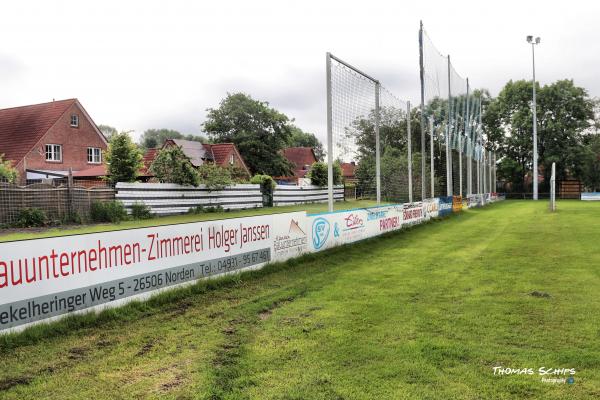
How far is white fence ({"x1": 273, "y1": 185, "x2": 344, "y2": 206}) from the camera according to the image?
2986 cm

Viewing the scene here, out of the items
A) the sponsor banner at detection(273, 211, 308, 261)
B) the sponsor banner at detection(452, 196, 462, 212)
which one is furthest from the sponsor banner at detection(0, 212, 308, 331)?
the sponsor banner at detection(452, 196, 462, 212)

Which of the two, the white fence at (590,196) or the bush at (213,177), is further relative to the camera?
the white fence at (590,196)

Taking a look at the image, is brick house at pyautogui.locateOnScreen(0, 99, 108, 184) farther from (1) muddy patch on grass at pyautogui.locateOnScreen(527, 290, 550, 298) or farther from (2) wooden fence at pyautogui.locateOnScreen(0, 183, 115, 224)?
(1) muddy patch on grass at pyautogui.locateOnScreen(527, 290, 550, 298)

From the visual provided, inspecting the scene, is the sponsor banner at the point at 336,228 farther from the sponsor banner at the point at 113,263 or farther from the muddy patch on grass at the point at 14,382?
the muddy patch on grass at the point at 14,382

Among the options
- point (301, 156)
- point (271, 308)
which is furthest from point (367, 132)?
point (301, 156)

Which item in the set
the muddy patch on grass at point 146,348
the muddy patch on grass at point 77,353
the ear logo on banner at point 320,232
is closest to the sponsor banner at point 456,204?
the ear logo on banner at point 320,232

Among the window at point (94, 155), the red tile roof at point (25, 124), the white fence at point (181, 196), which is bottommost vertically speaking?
the white fence at point (181, 196)

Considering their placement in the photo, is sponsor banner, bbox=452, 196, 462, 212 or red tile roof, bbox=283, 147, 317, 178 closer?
sponsor banner, bbox=452, 196, 462, 212

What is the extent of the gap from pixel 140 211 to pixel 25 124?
18.8m

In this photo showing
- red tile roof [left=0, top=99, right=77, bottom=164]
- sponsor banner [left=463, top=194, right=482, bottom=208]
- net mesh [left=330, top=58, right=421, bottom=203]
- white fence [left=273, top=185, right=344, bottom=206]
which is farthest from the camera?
sponsor banner [left=463, top=194, right=482, bottom=208]

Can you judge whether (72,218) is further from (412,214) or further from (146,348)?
(146,348)

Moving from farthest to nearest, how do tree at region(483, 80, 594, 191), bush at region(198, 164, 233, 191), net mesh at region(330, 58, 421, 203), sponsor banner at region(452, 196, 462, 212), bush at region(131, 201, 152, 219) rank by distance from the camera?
tree at region(483, 80, 594, 191)
sponsor banner at region(452, 196, 462, 212)
bush at region(198, 164, 233, 191)
bush at region(131, 201, 152, 219)
net mesh at region(330, 58, 421, 203)

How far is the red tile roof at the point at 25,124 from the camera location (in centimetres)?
3044

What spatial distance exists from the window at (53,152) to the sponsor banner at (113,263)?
89.6 feet
